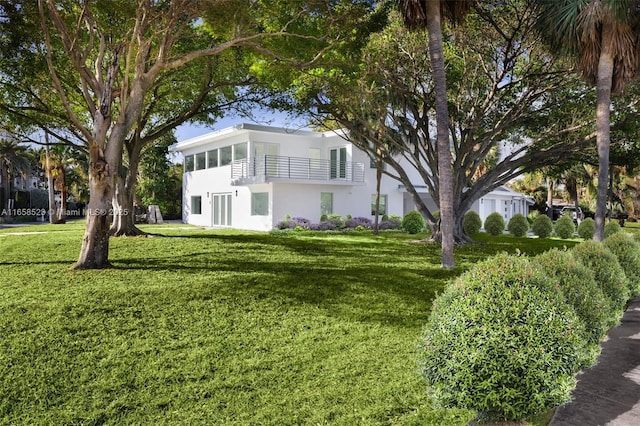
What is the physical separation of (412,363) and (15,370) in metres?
5.27

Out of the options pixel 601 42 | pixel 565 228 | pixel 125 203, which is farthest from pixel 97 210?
pixel 565 228

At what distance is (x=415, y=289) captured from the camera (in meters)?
10.7

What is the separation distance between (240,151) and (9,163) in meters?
34.2

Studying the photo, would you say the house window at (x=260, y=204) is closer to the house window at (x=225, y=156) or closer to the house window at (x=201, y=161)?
the house window at (x=225, y=156)

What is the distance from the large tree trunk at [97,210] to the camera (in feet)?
36.2

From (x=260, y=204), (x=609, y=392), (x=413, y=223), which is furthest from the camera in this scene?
(x=260, y=204)

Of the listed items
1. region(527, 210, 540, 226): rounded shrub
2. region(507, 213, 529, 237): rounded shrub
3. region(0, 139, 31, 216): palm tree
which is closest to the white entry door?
region(507, 213, 529, 237): rounded shrub

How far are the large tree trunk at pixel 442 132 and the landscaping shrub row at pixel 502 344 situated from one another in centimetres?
808

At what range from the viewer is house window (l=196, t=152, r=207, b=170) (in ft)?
113

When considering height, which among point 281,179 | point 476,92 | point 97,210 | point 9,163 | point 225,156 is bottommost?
point 97,210

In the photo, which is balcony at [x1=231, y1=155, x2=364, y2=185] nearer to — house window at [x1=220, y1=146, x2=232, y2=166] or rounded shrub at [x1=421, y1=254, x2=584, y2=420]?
house window at [x1=220, y1=146, x2=232, y2=166]

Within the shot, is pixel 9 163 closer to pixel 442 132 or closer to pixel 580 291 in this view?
pixel 442 132

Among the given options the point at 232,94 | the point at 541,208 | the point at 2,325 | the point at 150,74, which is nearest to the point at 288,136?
the point at 232,94

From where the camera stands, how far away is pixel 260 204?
29.1 metres
